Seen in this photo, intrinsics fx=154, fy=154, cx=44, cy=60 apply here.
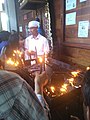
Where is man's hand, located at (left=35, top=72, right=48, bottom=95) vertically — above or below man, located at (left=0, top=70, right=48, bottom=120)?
below

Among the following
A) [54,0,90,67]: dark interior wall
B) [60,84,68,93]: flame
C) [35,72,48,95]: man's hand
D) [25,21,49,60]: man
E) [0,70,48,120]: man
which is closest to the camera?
[0,70,48,120]: man

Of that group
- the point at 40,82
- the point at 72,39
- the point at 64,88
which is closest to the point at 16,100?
the point at 40,82

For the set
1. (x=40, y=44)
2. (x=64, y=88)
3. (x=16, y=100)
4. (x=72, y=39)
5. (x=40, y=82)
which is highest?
(x=72, y=39)

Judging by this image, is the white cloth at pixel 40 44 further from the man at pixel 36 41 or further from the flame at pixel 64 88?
the flame at pixel 64 88

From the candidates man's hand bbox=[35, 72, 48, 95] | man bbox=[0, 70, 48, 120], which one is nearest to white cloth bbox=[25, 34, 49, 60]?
man's hand bbox=[35, 72, 48, 95]

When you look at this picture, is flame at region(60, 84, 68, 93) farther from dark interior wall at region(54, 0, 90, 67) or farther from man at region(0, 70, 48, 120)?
dark interior wall at region(54, 0, 90, 67)

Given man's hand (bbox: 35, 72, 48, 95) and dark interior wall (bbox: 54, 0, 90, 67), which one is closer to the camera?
man's hand (bbox: 35, 72, 48, 95)

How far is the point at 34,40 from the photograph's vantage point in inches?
168

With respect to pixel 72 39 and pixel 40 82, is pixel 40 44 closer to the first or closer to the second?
pixel 72 39

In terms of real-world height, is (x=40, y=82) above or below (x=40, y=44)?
below

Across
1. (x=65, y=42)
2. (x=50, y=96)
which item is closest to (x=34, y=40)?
(x=65, y=42)

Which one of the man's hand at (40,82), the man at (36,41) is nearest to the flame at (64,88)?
the man's hand at (40,82)

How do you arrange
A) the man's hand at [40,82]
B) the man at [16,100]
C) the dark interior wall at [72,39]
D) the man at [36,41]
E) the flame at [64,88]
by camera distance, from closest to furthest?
the man at [16,100], the man's hand at [40,82], the flame at [64,88], the dark interior wall at [72,39], the man at [36,41]

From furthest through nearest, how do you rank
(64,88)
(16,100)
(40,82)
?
(64,88), (40,82), (16,100)
